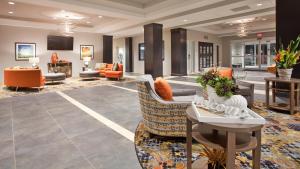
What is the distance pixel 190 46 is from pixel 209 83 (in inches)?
536

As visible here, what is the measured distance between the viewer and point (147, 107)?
3.00m

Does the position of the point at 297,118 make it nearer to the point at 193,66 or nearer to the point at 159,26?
the point at 159,26

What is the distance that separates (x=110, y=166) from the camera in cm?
233

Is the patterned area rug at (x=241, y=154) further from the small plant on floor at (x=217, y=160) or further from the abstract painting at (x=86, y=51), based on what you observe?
the abstract painting at (x=86, y=51)

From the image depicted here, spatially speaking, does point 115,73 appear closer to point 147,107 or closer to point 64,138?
point 64,138

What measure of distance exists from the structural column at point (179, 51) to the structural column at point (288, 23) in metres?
7.33

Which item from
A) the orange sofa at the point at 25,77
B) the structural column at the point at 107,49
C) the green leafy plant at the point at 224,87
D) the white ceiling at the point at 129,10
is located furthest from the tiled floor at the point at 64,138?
the structural column at the point at 107,49

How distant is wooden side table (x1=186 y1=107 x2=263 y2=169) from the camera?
1503 mm

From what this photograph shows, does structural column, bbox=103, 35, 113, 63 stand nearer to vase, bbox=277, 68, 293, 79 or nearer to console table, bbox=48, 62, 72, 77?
console table, bbox=48, 62, 72, 77

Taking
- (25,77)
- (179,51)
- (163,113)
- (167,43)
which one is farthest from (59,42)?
(163,113)

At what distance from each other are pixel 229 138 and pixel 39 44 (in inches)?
508

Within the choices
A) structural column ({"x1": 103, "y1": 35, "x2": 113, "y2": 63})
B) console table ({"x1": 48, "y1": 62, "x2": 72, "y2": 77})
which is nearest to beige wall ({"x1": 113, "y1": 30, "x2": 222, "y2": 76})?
structural column ({"x1": 103, "y1": 35, "x2": 113, "y2": 63})

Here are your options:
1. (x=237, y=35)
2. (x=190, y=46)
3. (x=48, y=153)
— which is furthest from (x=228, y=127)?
(x=237, y=35)

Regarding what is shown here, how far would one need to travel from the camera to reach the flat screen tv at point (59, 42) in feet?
40.4
